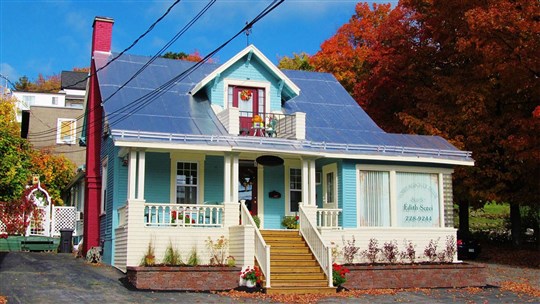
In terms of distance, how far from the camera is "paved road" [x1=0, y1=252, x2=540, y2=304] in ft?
47.9

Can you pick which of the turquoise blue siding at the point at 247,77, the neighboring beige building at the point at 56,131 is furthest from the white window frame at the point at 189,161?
the neighboring beige building at the point at 56,131

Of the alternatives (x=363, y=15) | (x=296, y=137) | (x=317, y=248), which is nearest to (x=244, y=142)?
(x=296, y=137)

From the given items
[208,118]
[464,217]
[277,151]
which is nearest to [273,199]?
[277,151]

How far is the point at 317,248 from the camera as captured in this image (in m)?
18.9

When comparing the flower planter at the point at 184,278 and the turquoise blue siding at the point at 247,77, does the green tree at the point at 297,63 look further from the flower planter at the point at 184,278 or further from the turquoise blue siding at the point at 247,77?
the flower planter at the point at 184,278

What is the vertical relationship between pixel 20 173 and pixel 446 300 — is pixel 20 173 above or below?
above

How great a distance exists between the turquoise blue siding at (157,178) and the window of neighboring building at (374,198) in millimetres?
6476

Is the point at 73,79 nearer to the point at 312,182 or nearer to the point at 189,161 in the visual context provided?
the point at 189,161

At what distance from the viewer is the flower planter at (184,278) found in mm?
16359

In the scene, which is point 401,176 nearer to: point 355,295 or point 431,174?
point 431,174

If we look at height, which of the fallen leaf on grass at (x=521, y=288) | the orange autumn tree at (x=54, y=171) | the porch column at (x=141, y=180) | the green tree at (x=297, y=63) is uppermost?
the green tree at (x=297, y=63)

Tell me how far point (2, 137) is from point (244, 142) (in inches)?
283

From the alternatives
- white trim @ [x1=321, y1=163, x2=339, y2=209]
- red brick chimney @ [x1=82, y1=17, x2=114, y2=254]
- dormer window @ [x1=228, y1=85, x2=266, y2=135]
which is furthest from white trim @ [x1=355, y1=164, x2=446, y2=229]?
red brick chimney @ [x1=82, y1=17, x2=114, y2=254]

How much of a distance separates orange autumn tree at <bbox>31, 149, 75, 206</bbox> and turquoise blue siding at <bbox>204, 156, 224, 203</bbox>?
52.2ft
